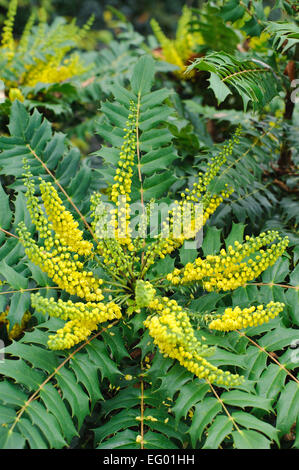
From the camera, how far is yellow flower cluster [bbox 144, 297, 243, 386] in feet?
3.07

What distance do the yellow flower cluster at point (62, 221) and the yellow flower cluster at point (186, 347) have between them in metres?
0.29

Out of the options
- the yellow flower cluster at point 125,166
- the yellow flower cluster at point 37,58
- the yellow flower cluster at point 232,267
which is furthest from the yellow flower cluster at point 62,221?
the yellow flower cluster at point 37,58

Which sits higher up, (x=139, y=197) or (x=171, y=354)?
(x=139, y=197)

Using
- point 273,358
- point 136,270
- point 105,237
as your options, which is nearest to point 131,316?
point 136,270

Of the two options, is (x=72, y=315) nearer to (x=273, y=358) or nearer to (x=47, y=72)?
(x=273, y=358)

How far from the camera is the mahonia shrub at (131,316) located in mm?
963

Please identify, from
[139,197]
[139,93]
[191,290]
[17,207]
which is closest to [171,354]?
[191,290]

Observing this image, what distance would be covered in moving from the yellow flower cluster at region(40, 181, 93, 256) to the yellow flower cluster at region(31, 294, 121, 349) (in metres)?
0.16

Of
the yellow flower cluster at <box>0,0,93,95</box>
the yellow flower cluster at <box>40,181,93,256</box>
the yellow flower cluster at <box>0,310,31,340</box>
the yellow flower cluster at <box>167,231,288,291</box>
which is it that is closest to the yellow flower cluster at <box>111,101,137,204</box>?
the yellow flower cluster at <box>40,181,93,256</box>

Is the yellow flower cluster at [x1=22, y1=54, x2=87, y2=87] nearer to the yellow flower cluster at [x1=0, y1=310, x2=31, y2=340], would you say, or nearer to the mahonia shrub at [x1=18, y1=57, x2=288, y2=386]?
the mahonia shrub at [x1=18, y1=57, x2=288, y2=386]

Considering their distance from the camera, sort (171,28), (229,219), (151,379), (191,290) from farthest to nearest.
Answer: (171,28) < (229,219) < (191,290) < (151,379)

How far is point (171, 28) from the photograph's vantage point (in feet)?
15.1
